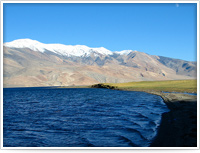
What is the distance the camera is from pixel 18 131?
24516mm

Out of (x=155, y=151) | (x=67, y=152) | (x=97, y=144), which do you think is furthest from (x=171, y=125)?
(x=67, y=152)

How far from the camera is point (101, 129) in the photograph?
24.9 metres

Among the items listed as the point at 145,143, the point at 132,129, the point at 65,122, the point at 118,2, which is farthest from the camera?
the point at 65,122

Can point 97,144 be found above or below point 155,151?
below

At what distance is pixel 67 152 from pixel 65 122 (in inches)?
625

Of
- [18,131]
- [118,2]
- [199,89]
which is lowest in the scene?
[18,131]

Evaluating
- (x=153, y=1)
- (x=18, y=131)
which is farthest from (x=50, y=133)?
(x=153, y=1)

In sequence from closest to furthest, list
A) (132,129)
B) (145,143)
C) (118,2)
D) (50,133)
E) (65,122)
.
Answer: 1. (118,2)
2. (145,143)
3. (50,133)
4. (132,129)
5. (65,122)

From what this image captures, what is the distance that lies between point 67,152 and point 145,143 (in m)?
8.26

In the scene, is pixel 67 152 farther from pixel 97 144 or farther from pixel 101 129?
pixel 101 129

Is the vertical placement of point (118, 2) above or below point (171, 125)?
above

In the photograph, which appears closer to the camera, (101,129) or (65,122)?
(101,129)

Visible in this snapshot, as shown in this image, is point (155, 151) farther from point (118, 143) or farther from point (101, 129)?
point (101, 129)

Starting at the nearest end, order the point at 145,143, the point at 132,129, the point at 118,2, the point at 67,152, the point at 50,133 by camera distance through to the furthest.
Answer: the point at 67,152, the point at 118,2, the point at 145,143, the point at 50,133, the point at 132,129
